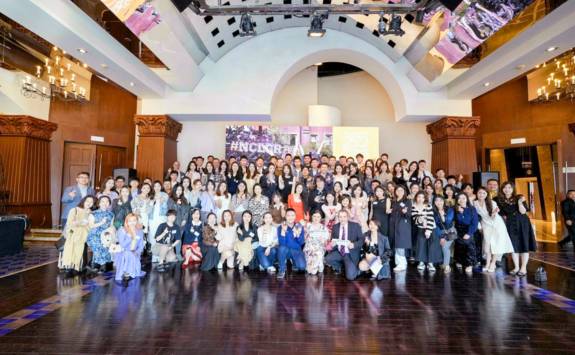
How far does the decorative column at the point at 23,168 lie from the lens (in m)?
8.38

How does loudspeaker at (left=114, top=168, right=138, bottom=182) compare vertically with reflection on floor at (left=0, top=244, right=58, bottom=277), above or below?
above

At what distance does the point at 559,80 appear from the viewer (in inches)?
334

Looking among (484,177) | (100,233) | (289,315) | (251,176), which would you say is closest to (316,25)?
(251,176)

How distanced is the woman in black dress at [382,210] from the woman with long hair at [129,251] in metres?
3.99

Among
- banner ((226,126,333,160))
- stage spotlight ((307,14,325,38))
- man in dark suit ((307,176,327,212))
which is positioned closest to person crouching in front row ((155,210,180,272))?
man in dark suit ((307,176,327,212))

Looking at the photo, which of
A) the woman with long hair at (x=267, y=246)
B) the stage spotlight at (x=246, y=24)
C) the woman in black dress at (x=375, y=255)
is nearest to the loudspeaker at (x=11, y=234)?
the woman with long hair at (x=267, y=246)

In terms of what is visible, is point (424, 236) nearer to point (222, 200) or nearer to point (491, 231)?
point (491, 231)

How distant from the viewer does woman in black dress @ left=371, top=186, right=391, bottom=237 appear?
18.5 feet

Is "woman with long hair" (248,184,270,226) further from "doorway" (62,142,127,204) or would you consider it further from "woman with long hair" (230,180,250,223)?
"doorway" (62,142,127,204)

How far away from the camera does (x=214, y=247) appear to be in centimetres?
531

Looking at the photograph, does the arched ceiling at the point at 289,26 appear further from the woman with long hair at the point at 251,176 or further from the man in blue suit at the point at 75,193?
the man in blue suit at the point at 75,193

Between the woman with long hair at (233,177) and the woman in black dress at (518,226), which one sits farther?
the woman with long hair at (233,177)

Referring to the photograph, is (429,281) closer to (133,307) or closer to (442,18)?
(133,307)

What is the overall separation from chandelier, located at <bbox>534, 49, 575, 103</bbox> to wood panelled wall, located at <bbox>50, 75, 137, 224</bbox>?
12.5 metres
